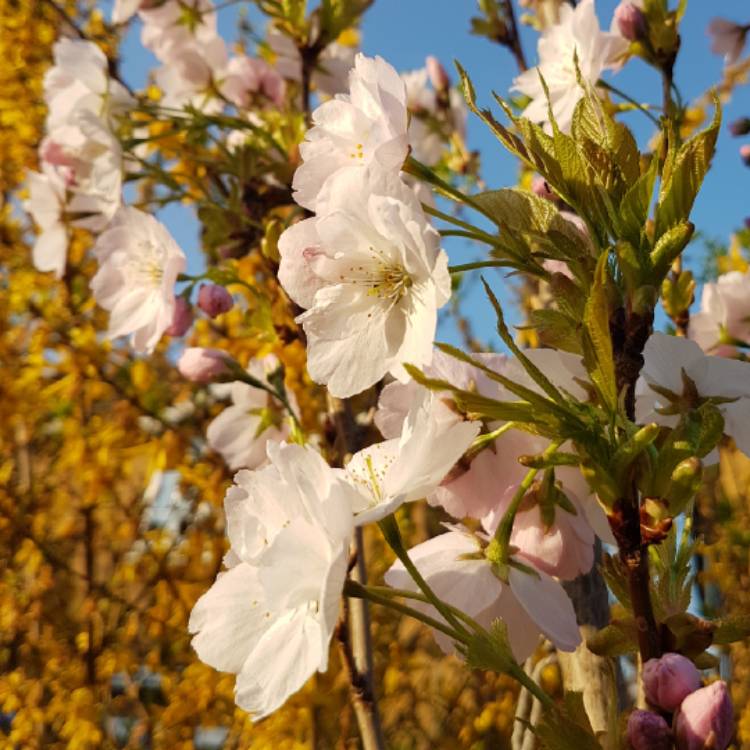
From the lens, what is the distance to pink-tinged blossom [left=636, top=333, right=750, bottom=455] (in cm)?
56

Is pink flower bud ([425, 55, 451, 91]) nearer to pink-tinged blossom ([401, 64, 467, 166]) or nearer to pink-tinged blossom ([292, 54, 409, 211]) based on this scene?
pink-tinged blossom ([401, 64, 467, 166])

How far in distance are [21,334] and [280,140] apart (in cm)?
137

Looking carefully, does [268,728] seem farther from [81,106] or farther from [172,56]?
[172,56]

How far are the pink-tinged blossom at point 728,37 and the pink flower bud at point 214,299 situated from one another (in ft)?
4.26

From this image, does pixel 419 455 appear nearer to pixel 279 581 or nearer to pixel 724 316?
pixel 279 581

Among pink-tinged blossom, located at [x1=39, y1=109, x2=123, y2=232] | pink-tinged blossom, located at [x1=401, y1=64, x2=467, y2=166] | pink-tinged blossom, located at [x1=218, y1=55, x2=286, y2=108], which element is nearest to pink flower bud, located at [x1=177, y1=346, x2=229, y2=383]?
pink-tinged blossom, located at [x1=39, y1=109, x2=123, y2=232]

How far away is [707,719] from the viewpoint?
0.43 m

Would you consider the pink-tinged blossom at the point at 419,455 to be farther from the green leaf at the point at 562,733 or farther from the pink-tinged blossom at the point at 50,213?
the pink-tinged blossom at the point at 50,213

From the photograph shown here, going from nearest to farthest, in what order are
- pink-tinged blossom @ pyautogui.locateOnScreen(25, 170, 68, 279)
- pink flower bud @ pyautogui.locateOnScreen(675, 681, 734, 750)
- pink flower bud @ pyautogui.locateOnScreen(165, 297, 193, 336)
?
pink flower bud @ pyautogui.locateOnScreen(675, 681, 734, 750), pink flower bud @ pyautogui.locateOnScreen(165, 297, 193, 336), pink-tinged blossom @ pyautogui.locateOnScreen(25, 170, 68, 279)

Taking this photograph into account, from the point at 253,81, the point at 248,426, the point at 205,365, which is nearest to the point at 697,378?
the point at 205,365

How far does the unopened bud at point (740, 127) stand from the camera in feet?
5.85

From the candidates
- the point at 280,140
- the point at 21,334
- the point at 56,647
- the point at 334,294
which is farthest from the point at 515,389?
the point at 21,334

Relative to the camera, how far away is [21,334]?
7.84 ft

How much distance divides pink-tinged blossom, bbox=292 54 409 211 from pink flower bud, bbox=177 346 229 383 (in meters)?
0.53
